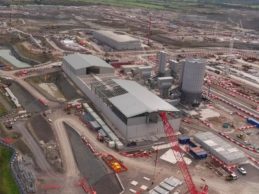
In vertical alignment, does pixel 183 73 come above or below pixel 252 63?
above

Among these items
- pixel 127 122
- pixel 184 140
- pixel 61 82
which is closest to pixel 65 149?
pixel 127 122

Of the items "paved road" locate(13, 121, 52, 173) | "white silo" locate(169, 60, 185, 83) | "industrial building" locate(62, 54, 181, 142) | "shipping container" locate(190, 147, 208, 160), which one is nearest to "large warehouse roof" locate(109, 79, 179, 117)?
"industrial building" locate(62, 54, 181, 142)

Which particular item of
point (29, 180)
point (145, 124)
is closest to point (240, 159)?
point (145, 124)

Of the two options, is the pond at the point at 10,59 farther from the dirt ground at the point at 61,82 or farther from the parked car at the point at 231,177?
the parked car at the point at 231,177

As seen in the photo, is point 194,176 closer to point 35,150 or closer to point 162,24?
point 35,150

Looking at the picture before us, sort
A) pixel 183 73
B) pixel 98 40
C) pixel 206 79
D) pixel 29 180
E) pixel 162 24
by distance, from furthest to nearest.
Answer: pixel 162 24
pixel 98 40
pixel 206 79
pixel 183 73
pixel 29 180
